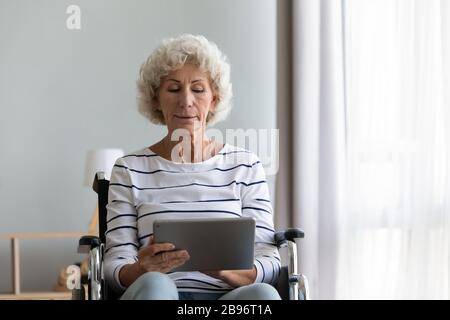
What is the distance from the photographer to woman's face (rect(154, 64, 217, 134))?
2021 millimetres

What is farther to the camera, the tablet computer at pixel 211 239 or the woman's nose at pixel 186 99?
the woman's nose at pixel 186 99

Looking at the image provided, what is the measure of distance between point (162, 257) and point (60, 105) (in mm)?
2078

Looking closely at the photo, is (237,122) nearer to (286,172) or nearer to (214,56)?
(286,172)

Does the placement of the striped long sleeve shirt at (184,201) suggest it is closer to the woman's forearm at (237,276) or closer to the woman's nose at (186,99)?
the woman's forearm at (237,276)

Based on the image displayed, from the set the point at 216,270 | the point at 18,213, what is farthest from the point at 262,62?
the point at 216,270

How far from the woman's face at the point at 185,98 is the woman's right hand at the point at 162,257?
0.44 metres

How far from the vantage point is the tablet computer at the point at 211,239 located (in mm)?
1655

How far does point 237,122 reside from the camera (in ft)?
12.1

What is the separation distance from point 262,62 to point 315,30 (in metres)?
0.45

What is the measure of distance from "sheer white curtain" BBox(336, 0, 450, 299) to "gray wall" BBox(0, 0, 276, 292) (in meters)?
0.73

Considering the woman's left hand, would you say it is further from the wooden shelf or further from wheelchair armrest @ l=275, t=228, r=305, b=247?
the wooden shelf

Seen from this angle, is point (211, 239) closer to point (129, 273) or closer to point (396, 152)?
point (129, 273)

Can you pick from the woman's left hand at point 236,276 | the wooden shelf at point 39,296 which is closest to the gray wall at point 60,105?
the wooden shelf at point 39,296

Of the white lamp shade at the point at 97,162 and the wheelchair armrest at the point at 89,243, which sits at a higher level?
the white lamp shade at the point at 97,162
